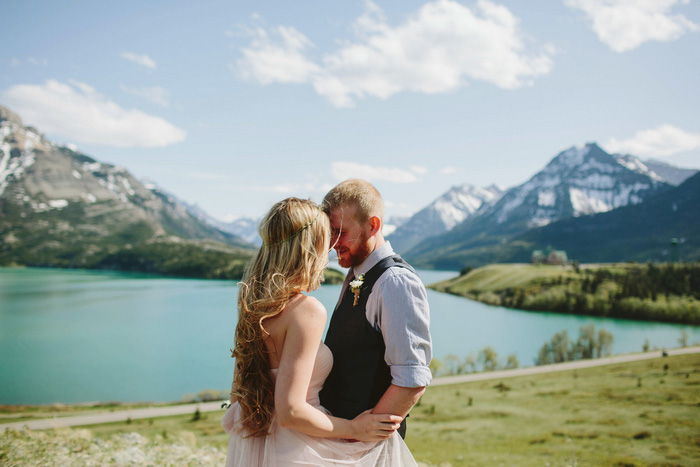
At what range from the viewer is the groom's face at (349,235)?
10.6 ft

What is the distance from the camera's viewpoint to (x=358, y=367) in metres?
3.08

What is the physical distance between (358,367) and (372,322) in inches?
13.4

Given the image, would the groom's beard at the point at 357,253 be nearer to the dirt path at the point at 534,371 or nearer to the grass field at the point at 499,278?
the dirt path at the point at 534,371

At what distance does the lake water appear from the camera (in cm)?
4109

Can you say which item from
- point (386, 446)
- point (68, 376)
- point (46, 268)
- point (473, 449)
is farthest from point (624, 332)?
point (46, 268)

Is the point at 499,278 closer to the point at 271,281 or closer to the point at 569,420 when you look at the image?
the point at 569,420

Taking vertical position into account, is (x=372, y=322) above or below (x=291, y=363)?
above

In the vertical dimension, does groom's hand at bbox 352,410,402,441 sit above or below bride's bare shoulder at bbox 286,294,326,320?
below

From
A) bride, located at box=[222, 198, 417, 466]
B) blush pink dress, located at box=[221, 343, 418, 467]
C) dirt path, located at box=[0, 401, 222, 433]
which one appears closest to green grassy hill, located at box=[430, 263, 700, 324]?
dirt path, located at box=[0, 401, 222, 433]

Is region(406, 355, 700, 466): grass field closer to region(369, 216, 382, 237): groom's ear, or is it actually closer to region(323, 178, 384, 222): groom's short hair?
region(369, 216, 382, 237): groom's ear

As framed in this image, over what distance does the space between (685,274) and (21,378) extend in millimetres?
127580

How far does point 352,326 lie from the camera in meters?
3.15

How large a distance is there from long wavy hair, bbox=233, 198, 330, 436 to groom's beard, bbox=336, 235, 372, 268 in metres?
0.30

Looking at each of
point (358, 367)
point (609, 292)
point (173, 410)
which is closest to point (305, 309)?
point (358, 367)
